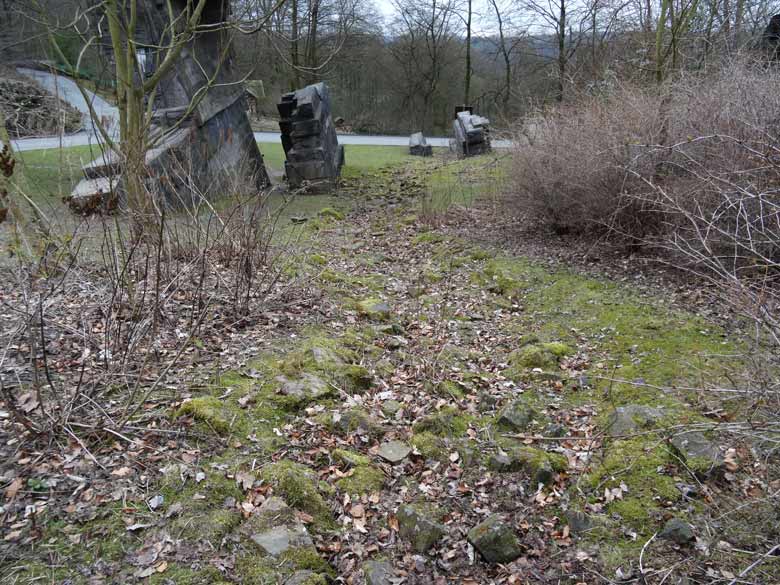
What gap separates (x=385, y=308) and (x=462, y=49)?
26.6 m

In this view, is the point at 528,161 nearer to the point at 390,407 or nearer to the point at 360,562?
the point at 390,407

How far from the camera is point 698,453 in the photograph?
3420mm

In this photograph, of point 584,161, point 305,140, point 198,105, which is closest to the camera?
point 584,161

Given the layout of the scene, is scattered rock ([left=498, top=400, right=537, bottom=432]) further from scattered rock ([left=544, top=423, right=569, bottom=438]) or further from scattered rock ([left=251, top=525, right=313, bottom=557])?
scattered rock ([left=251, top=525, right=313, bottom=557])

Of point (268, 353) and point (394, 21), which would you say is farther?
point (394, 21)

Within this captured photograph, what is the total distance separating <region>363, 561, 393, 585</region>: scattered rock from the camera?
2.79 m

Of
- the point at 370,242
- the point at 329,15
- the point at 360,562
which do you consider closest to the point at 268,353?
the point at 360,562

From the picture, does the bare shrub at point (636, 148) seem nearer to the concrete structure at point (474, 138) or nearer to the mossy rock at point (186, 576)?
the mossy rock at point (186, 576)

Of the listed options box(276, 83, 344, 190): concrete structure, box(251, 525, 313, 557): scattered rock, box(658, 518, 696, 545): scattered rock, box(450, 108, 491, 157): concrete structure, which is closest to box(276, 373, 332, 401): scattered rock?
box(251, 525, 313, 557): scattered rock

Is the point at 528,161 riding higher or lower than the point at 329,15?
lower

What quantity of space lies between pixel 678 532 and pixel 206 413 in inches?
106

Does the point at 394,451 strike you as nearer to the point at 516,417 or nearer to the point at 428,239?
the point at 516,417

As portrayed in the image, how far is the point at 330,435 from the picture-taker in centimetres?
384

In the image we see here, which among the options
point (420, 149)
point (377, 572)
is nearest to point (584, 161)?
point (377, 572)
